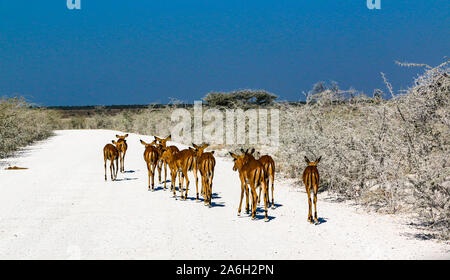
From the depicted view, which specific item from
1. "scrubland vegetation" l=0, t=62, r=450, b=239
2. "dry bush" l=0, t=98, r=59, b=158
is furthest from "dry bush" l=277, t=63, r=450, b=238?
"dry bush" l=0, t=98, r=59, b=158

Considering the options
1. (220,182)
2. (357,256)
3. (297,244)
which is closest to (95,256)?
(297,244)

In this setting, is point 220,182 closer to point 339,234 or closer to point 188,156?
point 188,156

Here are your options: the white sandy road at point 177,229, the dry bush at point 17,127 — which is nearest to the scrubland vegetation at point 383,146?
the white sandy road at point 177,229

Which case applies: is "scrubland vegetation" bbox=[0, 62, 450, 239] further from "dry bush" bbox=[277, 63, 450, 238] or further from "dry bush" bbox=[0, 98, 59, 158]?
"dry bush" bbox=[0, 98, 59, 158]

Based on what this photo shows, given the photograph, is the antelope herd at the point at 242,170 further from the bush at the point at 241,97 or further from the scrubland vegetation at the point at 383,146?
the bush at the point at 241,97

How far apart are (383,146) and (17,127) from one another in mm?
24943

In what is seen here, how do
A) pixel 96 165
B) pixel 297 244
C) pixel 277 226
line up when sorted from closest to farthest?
pixel 297 244 < pixel 277 226 < pixel 96 165

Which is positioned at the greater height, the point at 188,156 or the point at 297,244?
the point at 188,156

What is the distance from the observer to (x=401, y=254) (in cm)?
631

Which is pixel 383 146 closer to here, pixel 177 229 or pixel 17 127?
pixel 177 229

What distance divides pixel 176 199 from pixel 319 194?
4046mm

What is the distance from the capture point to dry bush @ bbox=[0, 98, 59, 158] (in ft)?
74.4

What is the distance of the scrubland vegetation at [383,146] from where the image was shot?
23.4 ft

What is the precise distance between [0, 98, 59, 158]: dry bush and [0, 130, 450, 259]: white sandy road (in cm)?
1067
